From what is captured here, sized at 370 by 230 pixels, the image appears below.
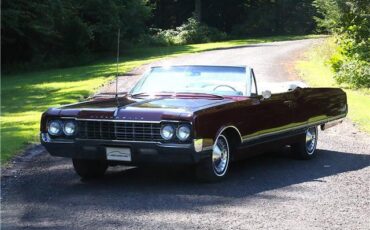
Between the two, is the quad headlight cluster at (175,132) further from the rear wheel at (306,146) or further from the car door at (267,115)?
the rear wheel at (306,146)

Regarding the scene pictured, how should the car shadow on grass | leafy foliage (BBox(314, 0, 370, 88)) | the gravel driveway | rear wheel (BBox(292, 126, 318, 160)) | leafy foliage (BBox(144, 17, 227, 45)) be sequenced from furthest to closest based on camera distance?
leafy foliage (BBox(144, 17, 227, 45)) < leafy foliage (BBox(314, 0, 370, 88)) < rear wheel (BBox(292, 126, 318, 160)) < the car shadow on grass < the gravel driveway

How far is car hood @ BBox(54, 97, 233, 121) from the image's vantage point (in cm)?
715

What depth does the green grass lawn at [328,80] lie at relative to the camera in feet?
47.9

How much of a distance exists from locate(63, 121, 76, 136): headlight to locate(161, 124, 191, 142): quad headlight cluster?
44.9 inches

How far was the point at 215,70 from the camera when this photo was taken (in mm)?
8797

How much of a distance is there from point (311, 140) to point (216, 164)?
98.7 inches

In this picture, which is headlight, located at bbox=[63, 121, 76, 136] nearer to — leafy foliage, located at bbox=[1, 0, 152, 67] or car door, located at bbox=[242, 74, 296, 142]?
car door, located at bbox=[242, 74, 296, 142]

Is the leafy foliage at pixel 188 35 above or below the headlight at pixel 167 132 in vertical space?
below

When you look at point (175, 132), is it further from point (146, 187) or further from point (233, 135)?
point (233, 135)

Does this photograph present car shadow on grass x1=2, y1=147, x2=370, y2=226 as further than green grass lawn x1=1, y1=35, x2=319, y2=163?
No

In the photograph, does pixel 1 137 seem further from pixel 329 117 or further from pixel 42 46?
pixel 42 46

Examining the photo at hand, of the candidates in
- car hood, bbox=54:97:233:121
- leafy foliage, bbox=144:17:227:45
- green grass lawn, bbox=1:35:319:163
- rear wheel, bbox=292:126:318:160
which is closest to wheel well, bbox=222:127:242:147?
car hood, bbox=54:97:233:121

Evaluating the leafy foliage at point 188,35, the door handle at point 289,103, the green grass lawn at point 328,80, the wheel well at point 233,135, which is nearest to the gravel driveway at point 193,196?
the wheel well at point 233,135

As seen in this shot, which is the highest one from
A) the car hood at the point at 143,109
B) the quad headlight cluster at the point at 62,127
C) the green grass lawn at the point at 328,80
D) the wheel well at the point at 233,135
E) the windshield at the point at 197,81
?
the windshield at the point at 197,81
